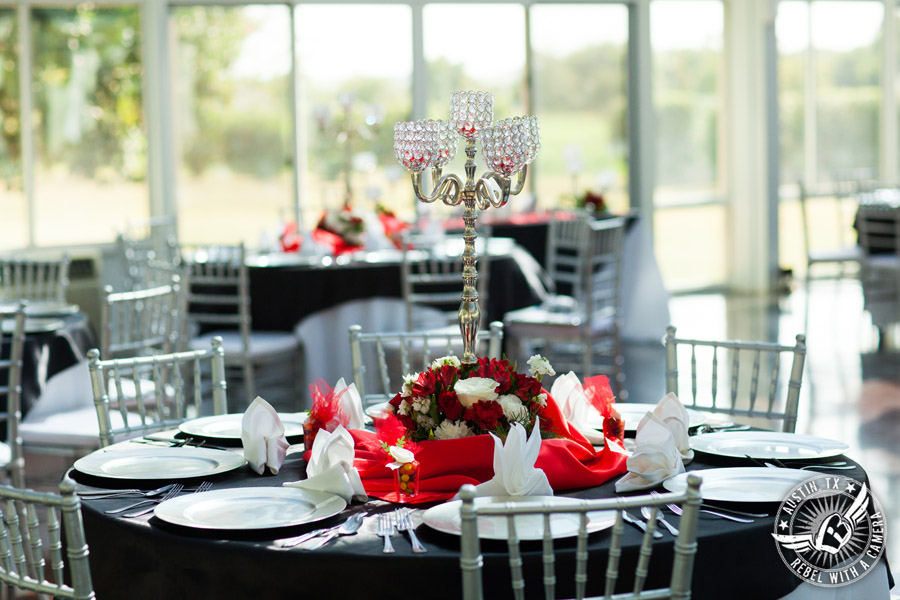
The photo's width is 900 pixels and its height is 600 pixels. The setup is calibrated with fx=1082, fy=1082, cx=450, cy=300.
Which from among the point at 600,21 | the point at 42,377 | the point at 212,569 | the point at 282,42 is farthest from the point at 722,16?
the point at 212,569

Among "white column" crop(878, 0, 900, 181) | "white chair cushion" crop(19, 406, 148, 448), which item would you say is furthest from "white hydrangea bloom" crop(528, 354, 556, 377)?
"white column" crop(878, 0, 900, 181)

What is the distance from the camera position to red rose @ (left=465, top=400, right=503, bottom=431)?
197cm

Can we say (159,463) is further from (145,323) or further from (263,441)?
(145,323)

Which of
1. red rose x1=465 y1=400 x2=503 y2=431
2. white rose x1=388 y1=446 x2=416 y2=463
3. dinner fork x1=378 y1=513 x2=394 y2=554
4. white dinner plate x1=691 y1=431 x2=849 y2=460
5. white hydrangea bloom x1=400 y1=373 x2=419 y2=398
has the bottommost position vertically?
dinner fork x1=378 y1=513 x2=394 y2=554

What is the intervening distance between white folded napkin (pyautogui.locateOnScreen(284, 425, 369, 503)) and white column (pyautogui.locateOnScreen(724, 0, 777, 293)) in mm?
8098

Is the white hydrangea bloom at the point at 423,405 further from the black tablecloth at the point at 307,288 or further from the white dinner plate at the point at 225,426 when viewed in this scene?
the black tablecloth at the point at 307,288

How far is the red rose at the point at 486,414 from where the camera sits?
6.48ft

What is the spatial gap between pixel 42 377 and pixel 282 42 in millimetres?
4763

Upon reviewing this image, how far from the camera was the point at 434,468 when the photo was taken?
6.54ft

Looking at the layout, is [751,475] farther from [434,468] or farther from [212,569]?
[212,569]

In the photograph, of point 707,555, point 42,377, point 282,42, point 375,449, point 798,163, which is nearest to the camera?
point 707,555

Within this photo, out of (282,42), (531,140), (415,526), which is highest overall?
(282,42)

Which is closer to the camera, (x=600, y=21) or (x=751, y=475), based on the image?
(x=751, y=475)

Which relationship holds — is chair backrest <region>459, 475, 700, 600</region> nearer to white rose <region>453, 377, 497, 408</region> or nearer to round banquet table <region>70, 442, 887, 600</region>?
round banquet table <region>70, 442, 887, 600</region>
